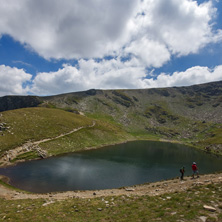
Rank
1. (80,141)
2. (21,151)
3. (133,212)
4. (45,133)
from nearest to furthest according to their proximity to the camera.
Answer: (133,212) → (21,151) → (45,133) → (80,141)

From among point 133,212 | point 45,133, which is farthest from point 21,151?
point 133,212

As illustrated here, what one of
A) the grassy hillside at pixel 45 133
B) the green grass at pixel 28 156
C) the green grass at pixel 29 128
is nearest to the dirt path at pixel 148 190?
the green grass at pixel 28 156

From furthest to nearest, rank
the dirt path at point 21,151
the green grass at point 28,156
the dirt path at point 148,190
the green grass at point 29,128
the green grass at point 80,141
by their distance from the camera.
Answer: the green grass at point 80,141
the green grass at point 29,128
the green grass at point 28,156
the dirt path at point 21,151
the dirt path at point 148,190

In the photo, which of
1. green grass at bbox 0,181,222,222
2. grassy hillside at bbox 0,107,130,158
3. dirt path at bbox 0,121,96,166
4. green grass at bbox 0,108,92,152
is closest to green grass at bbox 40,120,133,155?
grassy hillside at bbox 0,107,130,158

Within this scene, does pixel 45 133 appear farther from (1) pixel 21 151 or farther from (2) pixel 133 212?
(2) pixel 133 212

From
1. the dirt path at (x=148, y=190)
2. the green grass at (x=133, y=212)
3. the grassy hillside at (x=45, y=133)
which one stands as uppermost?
the grassy hillside at (x=45, y=133)

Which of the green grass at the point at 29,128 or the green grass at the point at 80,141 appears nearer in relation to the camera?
the green grass at the point at 29,128

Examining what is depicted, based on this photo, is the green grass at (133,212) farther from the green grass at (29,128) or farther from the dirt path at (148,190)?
the green grass at (29,128)

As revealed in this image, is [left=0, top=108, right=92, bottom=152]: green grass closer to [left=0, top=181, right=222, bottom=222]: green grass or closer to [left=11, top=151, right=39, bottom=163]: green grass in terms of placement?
[left=11, top=151, right=39, bottom=163]: green grass

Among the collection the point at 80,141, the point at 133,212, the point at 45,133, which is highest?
the point at 45,133

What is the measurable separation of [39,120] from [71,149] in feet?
113

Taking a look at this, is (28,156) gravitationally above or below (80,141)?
below

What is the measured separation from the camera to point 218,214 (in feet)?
43.0

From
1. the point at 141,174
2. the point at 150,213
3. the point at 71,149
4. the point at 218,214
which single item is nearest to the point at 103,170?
the point at 141,174
